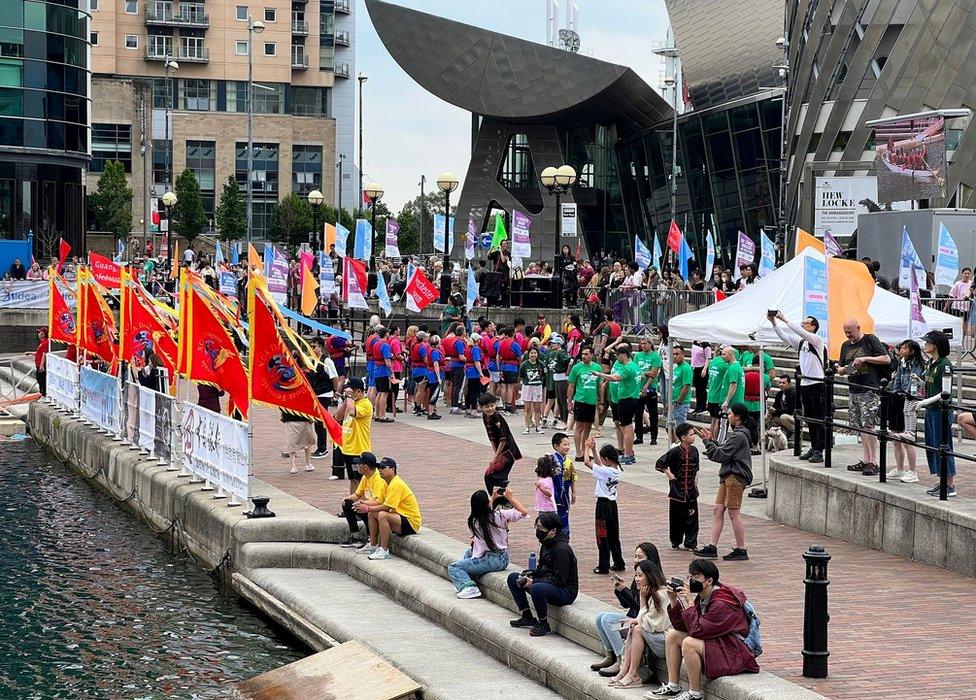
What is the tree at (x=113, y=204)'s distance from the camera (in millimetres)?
86250

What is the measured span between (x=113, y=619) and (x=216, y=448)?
351cm

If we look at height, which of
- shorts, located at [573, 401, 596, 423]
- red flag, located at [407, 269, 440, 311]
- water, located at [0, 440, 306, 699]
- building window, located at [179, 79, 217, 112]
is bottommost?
water, located at [0, 440, 306, 699]

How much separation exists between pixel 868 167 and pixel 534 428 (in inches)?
860

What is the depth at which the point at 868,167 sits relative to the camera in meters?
42.5

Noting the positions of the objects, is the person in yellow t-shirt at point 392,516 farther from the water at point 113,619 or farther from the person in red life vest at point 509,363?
the person in red life vest at point 509,363

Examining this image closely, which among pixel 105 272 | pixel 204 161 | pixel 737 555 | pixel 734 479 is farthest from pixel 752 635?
pixel 204 161

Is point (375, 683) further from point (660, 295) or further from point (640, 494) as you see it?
point (660, 295)

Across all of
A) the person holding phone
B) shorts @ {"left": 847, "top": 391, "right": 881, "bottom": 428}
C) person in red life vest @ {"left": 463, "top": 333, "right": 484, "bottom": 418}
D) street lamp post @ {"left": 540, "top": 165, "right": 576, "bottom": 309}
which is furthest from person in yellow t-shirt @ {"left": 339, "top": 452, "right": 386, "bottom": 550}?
street lamp post @ {"left": 540, "top": 165, "right": 576, "bottom": 309}

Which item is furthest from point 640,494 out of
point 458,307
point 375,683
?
point 458,307

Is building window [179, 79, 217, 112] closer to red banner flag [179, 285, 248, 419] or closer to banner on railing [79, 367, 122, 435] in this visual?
banner on railing [79, 367, 122, 435]

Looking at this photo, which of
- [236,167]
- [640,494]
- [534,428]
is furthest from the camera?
[236,167]

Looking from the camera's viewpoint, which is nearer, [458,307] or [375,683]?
[375,683]

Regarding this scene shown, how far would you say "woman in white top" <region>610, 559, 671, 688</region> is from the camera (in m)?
10.0

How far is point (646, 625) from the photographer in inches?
397
